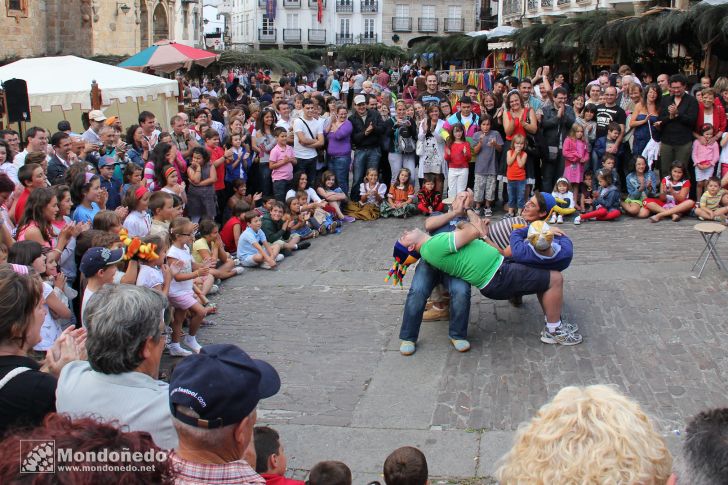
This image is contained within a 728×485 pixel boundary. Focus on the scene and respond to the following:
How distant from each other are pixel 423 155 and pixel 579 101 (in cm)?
259

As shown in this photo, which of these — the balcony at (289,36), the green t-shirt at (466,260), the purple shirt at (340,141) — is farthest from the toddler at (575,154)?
the balcony at (289,36)

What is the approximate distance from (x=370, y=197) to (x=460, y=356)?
20.6 feet

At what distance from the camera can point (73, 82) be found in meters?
13.6

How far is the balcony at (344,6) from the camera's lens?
242 feet

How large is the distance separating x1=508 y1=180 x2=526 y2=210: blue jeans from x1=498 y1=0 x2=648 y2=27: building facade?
16.4 metres

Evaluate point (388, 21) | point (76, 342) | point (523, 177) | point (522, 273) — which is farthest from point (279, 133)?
point (388, 21)

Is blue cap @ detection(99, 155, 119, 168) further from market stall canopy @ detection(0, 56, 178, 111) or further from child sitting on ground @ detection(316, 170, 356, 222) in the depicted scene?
market stall canopy @ detection(0, 56, 178, 111)

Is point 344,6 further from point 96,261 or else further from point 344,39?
point 96,261

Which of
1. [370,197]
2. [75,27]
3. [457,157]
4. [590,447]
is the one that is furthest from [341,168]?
[75,27]

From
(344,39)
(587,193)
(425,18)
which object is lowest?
(587,193)

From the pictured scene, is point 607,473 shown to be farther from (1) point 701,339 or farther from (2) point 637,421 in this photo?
(1) point 701,339

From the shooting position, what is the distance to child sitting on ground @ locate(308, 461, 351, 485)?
3719 millimetres

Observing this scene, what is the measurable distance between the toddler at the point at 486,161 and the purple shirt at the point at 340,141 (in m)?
2.05

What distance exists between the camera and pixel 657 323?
736 centimetres
